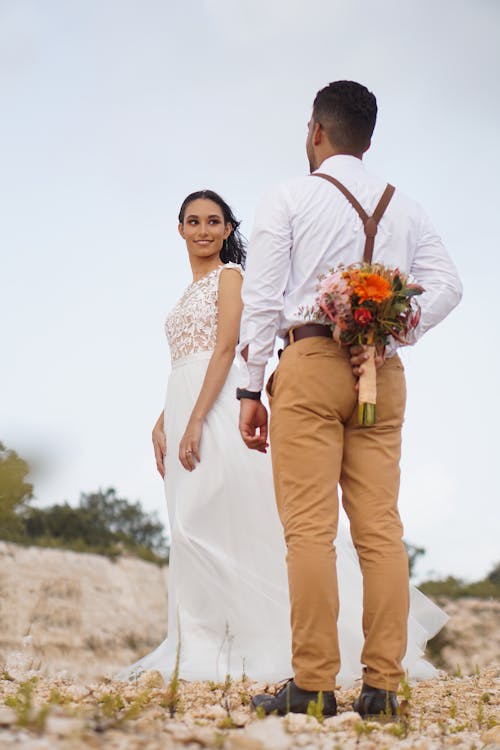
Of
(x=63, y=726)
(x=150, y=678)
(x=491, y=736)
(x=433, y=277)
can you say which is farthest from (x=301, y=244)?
(x=150, y=678)

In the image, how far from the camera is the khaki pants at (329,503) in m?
3.62

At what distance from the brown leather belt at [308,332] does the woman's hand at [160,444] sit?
1.91 m

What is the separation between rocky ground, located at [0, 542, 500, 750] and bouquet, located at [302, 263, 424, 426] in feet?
3.88

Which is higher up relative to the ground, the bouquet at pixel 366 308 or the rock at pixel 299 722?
the bouquet at pixel 366 308

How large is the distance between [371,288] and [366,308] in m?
0.08

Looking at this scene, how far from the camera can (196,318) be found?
5352 mm

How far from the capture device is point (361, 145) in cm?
409

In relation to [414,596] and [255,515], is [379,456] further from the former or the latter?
[414,596]

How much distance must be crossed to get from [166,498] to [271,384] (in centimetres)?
177

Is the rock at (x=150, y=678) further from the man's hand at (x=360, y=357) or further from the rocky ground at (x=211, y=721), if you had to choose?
the man's hand at (x=360, y=357)

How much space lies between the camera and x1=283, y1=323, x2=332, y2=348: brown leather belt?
3756 millimetres

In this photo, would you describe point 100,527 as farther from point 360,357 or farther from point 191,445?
point 360,357

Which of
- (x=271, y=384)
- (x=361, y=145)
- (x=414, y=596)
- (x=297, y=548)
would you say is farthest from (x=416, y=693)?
(x=361, y=145)

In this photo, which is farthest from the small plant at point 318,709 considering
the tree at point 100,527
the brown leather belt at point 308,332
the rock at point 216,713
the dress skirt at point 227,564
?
the tree at point 100,527
